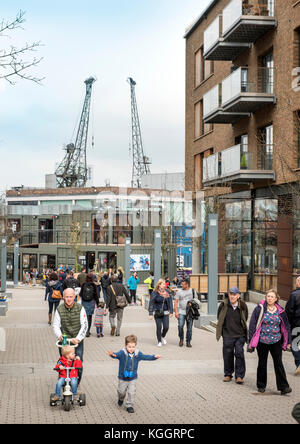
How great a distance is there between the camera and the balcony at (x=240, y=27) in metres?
22.6

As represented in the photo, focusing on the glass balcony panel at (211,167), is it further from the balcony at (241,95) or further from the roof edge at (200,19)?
the roof edge at (200,19)

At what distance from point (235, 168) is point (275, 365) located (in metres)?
16.0

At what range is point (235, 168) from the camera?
24.2 m

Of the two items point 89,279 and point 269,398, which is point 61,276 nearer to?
point 89,279

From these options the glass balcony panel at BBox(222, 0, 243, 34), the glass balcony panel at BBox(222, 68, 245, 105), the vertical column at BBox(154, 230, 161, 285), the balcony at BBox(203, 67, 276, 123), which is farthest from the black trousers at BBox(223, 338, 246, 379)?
the glass balcony panel at BBox(222, 0, 243, 34)

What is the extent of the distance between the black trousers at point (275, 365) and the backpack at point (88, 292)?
20.1 ft

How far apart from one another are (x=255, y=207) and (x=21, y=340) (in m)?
13.1

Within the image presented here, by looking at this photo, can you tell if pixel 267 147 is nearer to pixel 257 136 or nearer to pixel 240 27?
pixel 257 136

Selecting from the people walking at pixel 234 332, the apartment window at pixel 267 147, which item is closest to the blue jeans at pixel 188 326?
the people walking at pixel 234 332

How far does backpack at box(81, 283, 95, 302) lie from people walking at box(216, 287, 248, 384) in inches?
202

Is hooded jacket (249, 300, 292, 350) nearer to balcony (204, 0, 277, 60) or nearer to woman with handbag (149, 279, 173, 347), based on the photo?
woman with handbag (149, 279, 173, 347)

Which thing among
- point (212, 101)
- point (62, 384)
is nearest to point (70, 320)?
point (62, 384)

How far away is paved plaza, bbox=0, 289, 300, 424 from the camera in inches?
299

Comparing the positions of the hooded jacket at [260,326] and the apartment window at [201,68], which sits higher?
the apartment window at [201,68]
